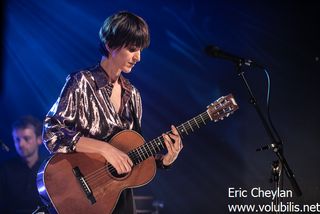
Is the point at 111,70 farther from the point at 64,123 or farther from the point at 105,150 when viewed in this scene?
the point at 105,150

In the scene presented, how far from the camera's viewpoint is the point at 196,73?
547 centimetres

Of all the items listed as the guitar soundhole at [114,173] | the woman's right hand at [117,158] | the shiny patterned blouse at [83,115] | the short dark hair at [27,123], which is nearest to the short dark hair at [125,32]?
the shiny patterned blouse at [83,115]

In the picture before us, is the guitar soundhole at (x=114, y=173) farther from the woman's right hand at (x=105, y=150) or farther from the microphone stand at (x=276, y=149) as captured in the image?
the microphone stand at (x=276, y=149)

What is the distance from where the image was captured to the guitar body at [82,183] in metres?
2.80

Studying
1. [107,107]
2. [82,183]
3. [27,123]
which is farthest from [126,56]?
[27,123]

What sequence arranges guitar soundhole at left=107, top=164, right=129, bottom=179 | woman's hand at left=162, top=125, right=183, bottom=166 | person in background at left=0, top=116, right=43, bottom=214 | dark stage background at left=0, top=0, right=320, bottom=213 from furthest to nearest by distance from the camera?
dark stage background at left=0, top=0, right=320, bottom=213
person in background at left=0, top=116, right=43, bottom=214
woman's hand at left=162, top=125, right=183, bottom=166
guitar soundhole at left=107, top=164, right=129, bottom=179

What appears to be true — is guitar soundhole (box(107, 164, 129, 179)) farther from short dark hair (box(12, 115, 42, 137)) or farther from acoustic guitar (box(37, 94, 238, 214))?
short dark hair (box(12, 115, 42, 137))

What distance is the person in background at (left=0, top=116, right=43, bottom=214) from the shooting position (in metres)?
5.00

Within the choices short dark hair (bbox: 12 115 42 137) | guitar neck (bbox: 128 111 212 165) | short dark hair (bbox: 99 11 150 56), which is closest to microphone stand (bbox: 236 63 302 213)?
guitar neck (bbox: 128 111 212 165)

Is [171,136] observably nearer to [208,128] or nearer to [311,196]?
[208,128]

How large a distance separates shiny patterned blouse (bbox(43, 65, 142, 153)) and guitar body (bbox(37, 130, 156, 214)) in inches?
3.5

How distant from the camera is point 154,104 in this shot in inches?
216

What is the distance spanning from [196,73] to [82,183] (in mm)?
2910

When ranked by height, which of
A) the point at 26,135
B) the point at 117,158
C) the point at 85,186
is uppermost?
the point at 26,135
